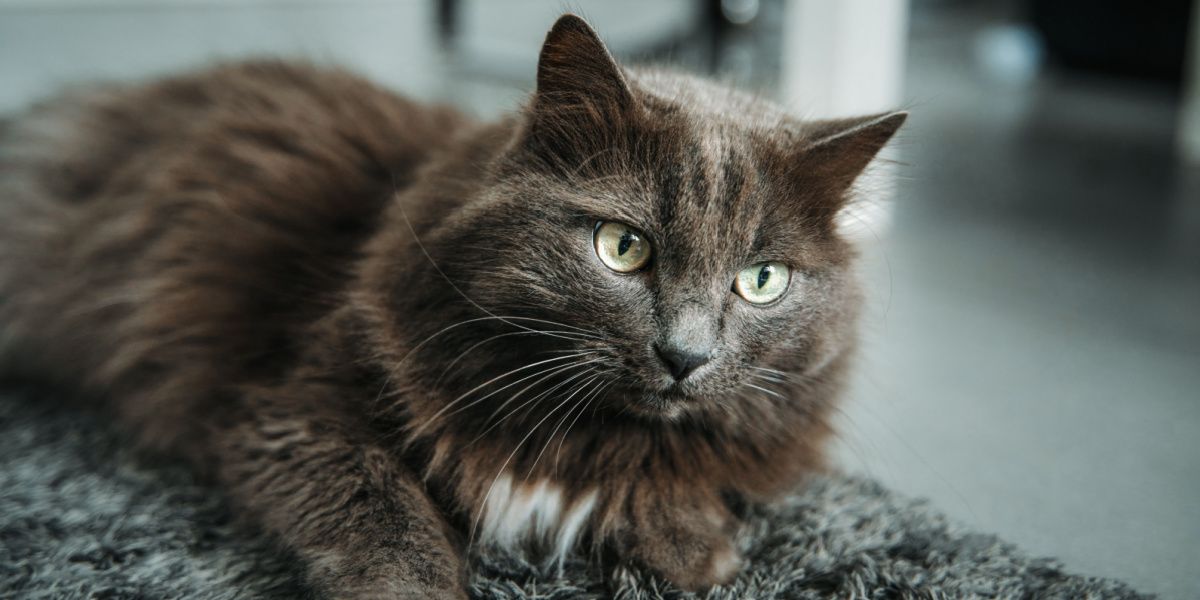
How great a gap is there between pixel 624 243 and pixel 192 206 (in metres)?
0.83

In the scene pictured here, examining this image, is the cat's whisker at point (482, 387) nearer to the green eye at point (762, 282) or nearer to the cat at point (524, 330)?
the cat at point (524, 330)

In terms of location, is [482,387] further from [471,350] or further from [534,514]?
[534,514]

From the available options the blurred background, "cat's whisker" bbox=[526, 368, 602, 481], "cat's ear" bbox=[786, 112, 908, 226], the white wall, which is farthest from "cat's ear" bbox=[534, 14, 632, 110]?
the white wall

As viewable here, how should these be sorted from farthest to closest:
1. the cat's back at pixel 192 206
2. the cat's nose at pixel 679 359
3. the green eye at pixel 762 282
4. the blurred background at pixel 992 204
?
the blurred background at pixel 992 204, the cat's back at pixel 192 206, the green eye at pixel 762 282, the cat's nose at pixel 679 359

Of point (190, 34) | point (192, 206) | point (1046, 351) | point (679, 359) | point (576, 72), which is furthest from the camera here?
point (190, 34)

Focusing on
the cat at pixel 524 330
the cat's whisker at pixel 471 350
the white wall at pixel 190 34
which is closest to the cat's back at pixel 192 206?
the cat at pixel 524 330

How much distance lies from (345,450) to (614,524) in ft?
1.20

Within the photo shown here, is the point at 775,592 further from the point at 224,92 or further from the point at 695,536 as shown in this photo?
the point at 224,92

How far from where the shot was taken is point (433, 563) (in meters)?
1.09

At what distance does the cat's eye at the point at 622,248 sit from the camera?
1061mm

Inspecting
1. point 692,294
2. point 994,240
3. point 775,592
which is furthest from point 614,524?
point 994,240

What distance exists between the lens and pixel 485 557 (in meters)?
1.19

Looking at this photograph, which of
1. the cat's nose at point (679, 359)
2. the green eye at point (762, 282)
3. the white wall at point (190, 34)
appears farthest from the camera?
the white wall at point (190, 34)

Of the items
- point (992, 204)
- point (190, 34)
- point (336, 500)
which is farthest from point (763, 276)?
A: point (190, 34)
